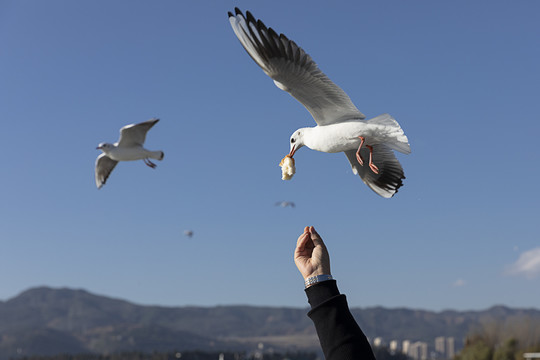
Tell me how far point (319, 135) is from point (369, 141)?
0.88 feet

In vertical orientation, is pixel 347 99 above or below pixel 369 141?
above

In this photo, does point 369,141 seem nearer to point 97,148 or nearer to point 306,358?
point 97,148

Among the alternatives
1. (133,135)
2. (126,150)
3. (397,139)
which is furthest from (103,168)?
(397,139)

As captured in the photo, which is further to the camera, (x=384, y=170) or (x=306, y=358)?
(x=306, y=358)

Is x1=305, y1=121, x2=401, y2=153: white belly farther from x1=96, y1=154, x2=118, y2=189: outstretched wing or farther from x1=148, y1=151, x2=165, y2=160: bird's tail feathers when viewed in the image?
x1=96, y1=154, x2=118, y2=189: outstretched wing

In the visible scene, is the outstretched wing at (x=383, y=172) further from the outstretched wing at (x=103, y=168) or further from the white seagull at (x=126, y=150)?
the outstretched wing at (x=103, y=168)

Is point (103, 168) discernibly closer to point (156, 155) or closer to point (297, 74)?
point (156, 155)

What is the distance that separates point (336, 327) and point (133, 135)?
829cm

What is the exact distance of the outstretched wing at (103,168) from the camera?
11492mm

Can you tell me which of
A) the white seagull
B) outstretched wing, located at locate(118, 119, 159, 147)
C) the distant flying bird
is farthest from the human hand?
outstretched wing, located at locate(118, 119, 159, 147)

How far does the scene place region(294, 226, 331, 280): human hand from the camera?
212 centimetres

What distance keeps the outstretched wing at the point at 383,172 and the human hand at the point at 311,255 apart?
1.16 meters

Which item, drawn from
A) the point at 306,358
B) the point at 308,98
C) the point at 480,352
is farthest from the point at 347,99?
the point at 306,358

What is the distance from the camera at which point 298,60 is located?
3451mm
